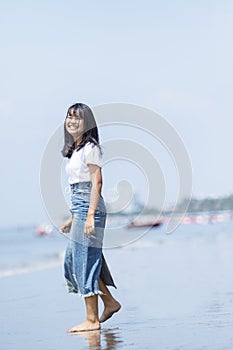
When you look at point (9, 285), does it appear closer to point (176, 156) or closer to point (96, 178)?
point (176, 156)

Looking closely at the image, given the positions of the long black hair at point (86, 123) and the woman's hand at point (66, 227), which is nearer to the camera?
the long black hair at point (86, 123)

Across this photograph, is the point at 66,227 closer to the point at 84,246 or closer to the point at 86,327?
the point at 84,246

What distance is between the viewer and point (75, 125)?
657 cm

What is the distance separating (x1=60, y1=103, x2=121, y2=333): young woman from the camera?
6.46m

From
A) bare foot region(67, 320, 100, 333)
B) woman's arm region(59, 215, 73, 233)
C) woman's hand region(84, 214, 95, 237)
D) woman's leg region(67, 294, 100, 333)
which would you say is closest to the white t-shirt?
woman's hand region(84, 214, 95, 237)

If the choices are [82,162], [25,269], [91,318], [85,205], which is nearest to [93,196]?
[85,205]

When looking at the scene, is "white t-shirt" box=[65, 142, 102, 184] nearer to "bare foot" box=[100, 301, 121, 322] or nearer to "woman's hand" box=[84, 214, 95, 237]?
"woman's hand" box=[84, 214, 95, 237]

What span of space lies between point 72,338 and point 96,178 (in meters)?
1.09

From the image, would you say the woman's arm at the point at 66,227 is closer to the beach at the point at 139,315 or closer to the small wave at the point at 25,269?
the beach at the point at 139,315

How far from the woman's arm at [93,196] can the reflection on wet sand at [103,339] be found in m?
0.69

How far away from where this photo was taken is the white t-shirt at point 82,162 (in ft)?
21.2

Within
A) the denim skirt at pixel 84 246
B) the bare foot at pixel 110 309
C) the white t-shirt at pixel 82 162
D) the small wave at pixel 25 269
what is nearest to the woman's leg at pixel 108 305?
the bare foot at pixel 110 309

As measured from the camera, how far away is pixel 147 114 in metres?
8.95

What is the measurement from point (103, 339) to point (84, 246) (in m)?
0.67
